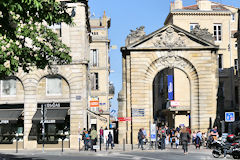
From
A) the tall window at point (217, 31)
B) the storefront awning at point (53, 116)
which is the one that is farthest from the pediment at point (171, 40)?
the tall window at point (217, 31)

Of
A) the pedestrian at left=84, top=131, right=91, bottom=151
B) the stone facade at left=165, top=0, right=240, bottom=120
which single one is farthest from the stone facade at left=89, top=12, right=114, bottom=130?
the pedestrian at left=84, top=131, right=91, bottom=151

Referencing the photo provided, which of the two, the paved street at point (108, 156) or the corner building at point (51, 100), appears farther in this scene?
the corner building at point (51, 100)

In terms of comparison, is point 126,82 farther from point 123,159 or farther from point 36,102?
point 123,159

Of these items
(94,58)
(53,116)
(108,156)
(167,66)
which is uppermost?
(94,58)

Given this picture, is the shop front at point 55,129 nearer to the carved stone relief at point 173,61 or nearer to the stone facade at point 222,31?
the carved stone relief at point 173,61

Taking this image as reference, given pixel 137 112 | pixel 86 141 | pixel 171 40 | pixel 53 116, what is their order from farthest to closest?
pixel 171 40, pixel 137 112, pixel 53 116, pixel 86 141

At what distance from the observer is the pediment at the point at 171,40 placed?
44.9 m

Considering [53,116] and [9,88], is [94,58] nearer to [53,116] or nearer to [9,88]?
[9,88]

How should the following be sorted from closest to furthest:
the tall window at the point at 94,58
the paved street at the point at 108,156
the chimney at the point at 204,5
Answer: the paved street at the point at 108,156
the chimney at the point at 204,5
the tall window at the point at 94,58

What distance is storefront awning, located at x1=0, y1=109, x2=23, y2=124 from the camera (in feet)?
123

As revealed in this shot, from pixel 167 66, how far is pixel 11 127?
586 inches

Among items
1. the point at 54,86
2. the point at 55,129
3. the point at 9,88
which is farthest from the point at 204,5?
the point at 9,88

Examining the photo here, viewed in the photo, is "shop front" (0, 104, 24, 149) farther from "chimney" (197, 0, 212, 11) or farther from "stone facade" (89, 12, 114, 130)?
"chimney" (197, 0, 212, 11)

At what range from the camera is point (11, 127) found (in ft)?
126
